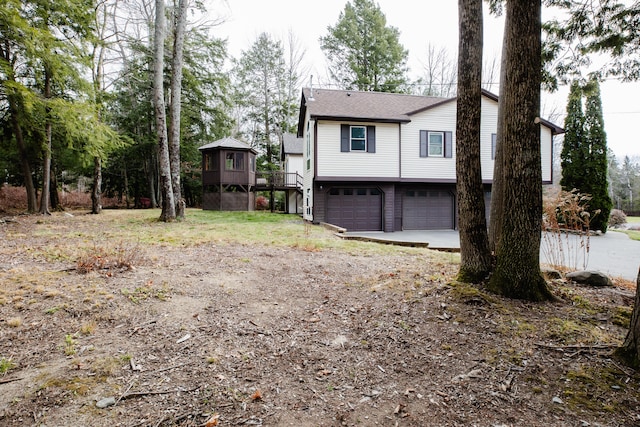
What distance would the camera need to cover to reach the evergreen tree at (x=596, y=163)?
15.1 m

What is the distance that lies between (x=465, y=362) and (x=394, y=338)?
610mm

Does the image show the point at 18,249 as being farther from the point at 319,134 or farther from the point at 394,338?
the point at 319,134

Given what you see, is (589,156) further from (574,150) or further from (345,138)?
(345,138)

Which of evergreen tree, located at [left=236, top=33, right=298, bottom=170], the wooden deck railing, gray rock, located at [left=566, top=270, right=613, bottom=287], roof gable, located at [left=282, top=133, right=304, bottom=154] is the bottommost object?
gray rock, located at [left=566, top=270, right=613, bottom=287]

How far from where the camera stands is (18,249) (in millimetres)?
5723

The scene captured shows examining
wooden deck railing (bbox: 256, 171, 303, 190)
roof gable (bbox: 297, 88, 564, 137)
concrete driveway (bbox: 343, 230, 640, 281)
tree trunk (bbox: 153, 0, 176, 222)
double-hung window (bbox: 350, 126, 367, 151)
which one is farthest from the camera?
wooden deck railing (bbox: 256, 171, 303, 190)

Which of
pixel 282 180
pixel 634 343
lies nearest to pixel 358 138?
pixel 282 180

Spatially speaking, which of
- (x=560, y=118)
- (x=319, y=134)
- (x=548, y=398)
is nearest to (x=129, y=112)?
(x=319, y=134)

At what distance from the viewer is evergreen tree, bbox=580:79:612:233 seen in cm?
1509

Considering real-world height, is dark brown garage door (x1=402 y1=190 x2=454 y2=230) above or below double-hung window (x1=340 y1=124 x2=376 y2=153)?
below

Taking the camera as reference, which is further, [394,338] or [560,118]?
[560,118]

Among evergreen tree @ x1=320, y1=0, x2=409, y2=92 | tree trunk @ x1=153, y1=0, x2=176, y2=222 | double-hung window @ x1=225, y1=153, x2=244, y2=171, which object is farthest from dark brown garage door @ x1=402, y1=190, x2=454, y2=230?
evergreen tree @ x1=320, y1=0, x2=409, y2=92

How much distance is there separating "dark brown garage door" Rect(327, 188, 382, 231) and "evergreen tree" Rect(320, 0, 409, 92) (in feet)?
47.5

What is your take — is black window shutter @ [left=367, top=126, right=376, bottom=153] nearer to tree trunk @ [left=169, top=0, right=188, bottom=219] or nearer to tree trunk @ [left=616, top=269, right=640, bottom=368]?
tree trunk @ [left=169, top=0, right=188, bottom=219]
